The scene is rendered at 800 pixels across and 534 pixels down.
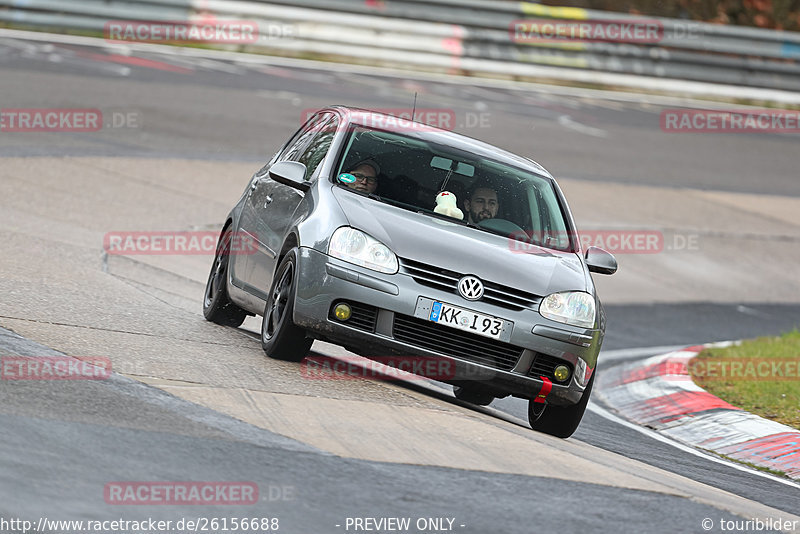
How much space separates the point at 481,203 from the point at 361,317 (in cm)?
135

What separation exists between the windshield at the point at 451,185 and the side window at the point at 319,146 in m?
0.22

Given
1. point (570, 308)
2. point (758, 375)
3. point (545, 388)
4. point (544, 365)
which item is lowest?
point (758, 375)

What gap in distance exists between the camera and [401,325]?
760cm

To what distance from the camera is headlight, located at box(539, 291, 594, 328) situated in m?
7.76

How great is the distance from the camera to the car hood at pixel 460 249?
25.2ft

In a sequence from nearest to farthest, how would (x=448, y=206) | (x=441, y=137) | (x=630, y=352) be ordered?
1. (x=448, y=206)
2. (x=441, y=137)
3. (x=630, y=352)

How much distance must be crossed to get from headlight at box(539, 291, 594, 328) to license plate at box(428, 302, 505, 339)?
0.32 m

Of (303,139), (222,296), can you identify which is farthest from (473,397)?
(303,139)

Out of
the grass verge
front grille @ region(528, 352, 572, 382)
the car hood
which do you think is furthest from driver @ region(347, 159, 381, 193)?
the grass verge

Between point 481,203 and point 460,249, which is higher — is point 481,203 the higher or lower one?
the higher one

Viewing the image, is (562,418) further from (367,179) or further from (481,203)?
(367,179)

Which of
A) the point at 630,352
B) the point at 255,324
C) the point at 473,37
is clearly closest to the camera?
the point at 255,324

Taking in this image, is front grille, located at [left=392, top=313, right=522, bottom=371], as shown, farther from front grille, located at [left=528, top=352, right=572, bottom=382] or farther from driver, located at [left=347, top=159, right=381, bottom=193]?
driver, located at [left=347, top=159, right=381, bottom=193]

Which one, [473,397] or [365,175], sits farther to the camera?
[473,397]
